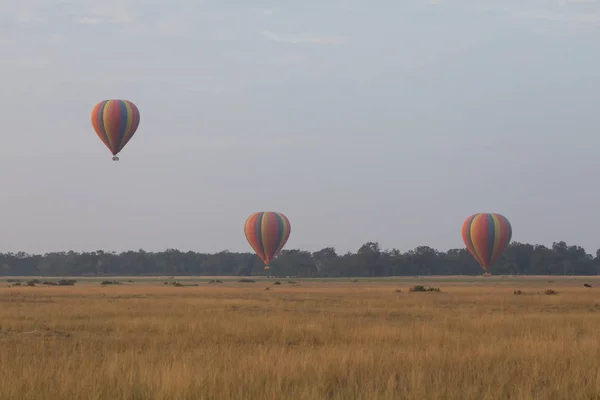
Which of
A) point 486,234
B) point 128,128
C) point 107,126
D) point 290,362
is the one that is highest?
point 107,126

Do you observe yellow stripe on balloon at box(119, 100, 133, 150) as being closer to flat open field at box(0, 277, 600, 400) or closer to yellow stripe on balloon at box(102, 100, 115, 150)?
yellow stripe on balloon at box(102, 100, 115, 150)

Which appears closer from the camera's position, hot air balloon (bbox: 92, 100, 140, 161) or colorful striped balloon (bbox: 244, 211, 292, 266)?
hot air balloon (bbox: 92, 100, 140, 161)

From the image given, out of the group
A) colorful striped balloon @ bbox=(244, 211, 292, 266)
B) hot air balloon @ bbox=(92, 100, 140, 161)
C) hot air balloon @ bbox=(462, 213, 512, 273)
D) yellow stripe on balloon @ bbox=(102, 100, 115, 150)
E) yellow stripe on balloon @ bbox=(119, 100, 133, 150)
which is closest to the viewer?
hot air balloon @ bbox=(92, 100, 140, 161)

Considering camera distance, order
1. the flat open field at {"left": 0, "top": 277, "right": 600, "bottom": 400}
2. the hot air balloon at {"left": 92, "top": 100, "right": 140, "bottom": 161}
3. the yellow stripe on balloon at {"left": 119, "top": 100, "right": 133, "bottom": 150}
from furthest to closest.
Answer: the yellow stripe on balloon at {"left": 119, "top": 100, "right": 133, "bottom": 150}, the hot air balloon at {"left": 92, "top": 100, "right": 140, "bottom": 161}, the flat open field at {"left": 0, "top": 277, "right": 600, "bottom": 400}

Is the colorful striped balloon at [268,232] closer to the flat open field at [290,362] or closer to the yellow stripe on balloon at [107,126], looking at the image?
the yellow stripe on balloon at [107,126]

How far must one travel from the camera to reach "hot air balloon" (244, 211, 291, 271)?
102688 mm

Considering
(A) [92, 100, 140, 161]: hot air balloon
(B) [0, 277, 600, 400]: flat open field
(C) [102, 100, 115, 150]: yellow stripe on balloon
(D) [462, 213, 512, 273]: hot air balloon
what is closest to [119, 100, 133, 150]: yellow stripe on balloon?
(A) [92, 100, 140, 161]: hot air balloon

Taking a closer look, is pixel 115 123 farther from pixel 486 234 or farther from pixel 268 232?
pixel 486 234

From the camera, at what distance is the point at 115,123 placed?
2781 inches

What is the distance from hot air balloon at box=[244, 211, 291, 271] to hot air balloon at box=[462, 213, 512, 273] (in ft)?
73.6

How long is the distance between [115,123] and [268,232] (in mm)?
35770

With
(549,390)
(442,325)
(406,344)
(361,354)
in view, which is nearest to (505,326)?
(442,325)

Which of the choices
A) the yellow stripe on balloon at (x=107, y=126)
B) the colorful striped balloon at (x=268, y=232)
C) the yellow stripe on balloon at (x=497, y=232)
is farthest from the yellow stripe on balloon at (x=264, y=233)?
the yellow stripe on balloon at (x=107, y=126)

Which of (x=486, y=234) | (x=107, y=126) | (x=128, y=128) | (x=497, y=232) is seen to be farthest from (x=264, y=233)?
(x=107, y=126)
